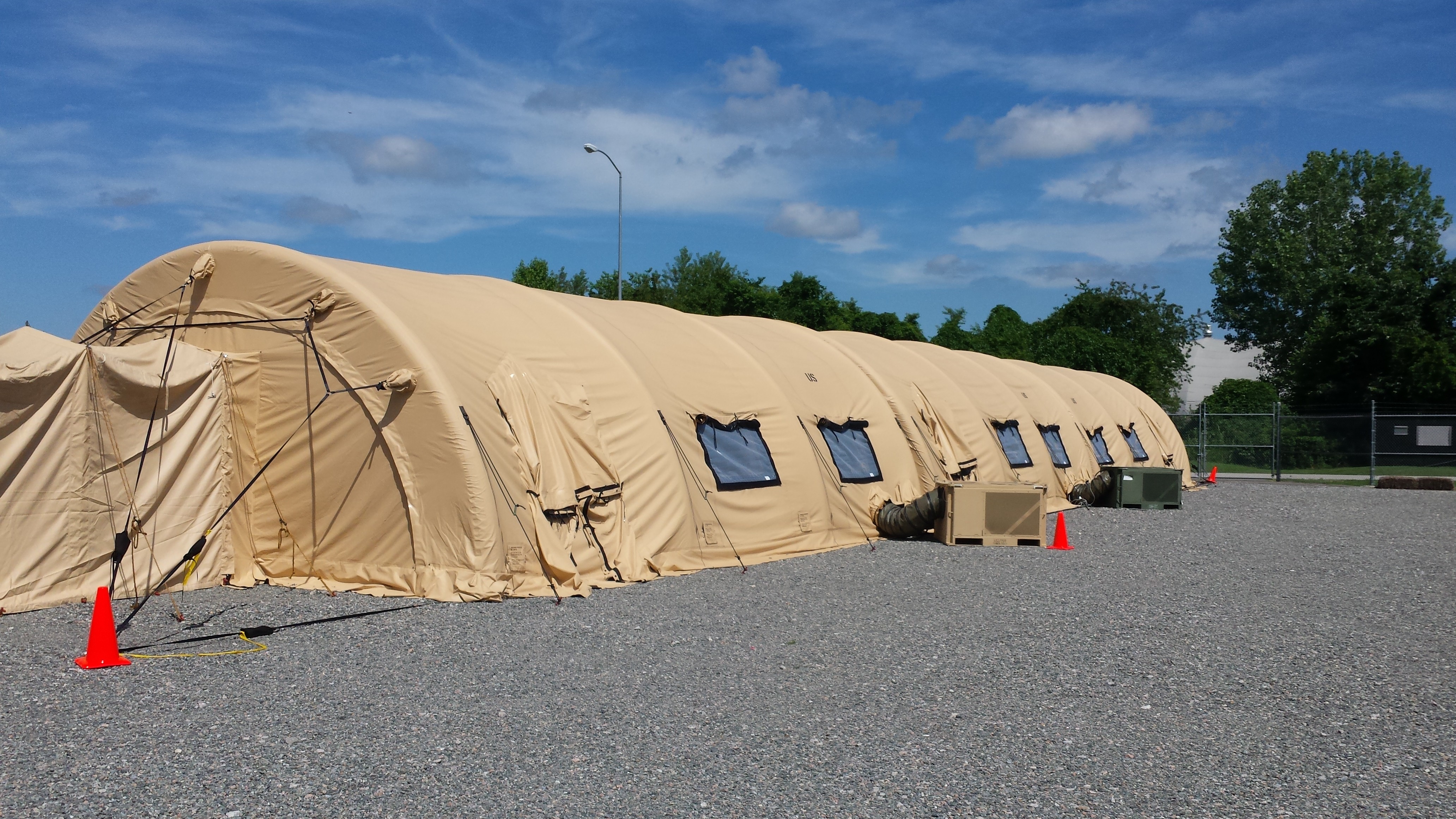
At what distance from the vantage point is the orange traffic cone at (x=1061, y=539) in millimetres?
14180

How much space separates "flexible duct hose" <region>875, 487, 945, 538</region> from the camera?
14539 millimetres

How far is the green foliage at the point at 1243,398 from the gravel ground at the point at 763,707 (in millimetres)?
39046

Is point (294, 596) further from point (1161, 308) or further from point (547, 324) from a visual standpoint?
point (1161, 308)

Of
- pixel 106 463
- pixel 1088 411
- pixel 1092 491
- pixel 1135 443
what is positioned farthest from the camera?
pixel 1135 443

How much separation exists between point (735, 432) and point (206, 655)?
23.4 feet

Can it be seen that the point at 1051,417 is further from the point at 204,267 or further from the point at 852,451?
the point at 204,267

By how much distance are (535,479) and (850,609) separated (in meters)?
3.33

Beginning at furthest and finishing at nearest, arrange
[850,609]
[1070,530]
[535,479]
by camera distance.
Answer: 1. [1070,530]
2. [535,479]
3. [850,609]

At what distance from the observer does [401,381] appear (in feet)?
31.8

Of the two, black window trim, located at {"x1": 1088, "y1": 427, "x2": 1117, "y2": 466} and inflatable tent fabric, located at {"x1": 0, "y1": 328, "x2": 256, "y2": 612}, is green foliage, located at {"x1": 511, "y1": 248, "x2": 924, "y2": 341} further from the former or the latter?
inflatable tent fabric, located at {"x1": 0, "y1": 328, "x2": 256, "y2": 612}

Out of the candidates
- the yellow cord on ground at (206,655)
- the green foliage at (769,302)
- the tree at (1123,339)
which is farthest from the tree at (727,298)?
the yellow cord on ground at (206,655)

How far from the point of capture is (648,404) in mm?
11891

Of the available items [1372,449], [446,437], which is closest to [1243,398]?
[1372,449]

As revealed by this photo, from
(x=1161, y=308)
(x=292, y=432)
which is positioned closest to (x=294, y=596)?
(x=292, y=432)
